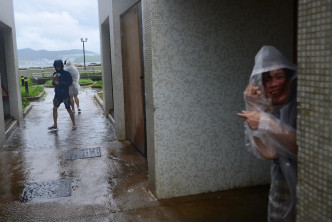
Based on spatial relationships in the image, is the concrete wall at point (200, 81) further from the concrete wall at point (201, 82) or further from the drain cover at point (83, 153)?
the drain cover at point (83, 153)

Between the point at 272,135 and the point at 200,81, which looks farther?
the point at 200,81

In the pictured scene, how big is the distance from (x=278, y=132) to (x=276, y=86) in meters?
0.30

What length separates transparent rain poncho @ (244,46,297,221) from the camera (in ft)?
6.86

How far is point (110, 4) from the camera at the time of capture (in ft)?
24.2

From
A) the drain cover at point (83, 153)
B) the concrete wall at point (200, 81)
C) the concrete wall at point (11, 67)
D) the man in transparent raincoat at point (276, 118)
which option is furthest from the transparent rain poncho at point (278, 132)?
the concrete wall at point (11, 67)

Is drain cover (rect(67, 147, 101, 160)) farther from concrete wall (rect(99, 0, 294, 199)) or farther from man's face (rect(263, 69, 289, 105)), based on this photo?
man's face (rect(263, 69, 289, 105))

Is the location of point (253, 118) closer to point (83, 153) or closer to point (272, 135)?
point (272, 135)

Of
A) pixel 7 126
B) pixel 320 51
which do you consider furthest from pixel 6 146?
pixel 320 51

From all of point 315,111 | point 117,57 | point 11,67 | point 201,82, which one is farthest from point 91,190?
point 11,67

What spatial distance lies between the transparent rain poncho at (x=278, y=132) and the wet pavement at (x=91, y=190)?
5.66 feet

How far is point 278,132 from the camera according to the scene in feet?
6.81

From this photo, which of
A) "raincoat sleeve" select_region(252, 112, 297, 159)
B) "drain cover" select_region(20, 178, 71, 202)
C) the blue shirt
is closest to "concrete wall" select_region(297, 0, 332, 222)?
"raincoat sleeve" select_region(252, 112, 297, 159)

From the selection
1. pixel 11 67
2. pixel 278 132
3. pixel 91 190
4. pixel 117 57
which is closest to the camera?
pixel 278 132

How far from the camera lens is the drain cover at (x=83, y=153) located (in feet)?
21.5
